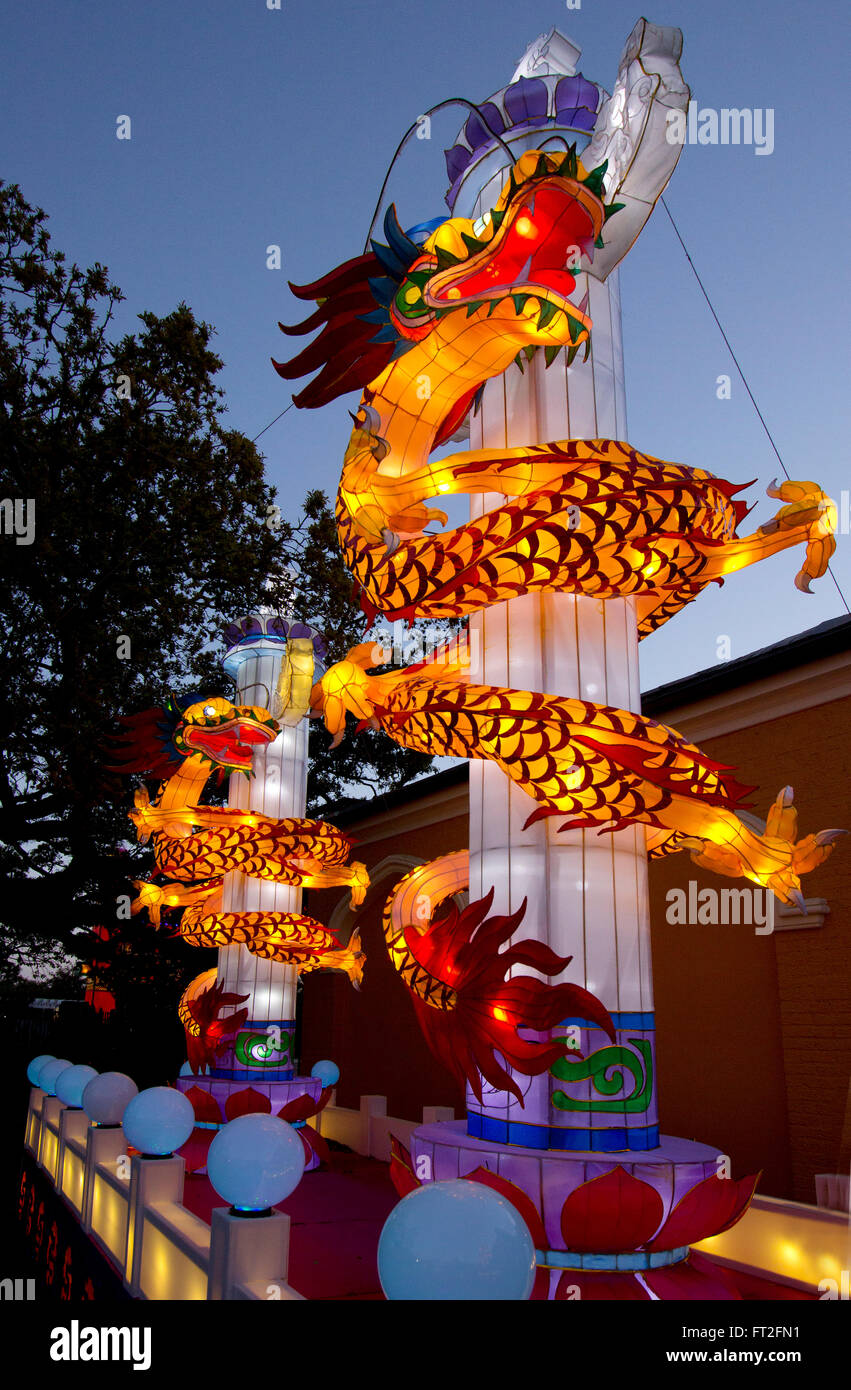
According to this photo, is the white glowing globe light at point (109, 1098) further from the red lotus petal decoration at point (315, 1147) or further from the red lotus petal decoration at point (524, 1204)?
the red lotus petal decoration at point (524, 1204)

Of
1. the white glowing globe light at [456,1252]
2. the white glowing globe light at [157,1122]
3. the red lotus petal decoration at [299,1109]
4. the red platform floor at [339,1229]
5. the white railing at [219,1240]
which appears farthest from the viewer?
the red lotus petal decoration at [299,1109]

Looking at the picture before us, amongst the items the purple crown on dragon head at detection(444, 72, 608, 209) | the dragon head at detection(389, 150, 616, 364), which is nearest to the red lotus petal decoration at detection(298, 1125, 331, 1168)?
the dragon head at detection(389, 150, 616, 364)

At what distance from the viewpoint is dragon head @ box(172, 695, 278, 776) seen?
706cm

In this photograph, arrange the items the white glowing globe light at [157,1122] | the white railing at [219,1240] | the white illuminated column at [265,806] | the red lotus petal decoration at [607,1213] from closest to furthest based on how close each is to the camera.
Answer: the red lotus petal decoration at [607,1213] < the white railing at [219,1240] < the white glowing globe light at [157,1122] < the white illuminated column at [265,806]

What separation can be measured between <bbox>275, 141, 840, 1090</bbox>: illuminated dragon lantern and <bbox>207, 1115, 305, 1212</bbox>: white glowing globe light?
0.63 metres

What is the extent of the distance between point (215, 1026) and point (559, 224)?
19.5 ft

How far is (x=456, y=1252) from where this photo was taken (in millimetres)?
1859

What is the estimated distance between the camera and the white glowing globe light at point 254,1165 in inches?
121

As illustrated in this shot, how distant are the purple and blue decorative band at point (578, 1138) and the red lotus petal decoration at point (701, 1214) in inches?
9.1

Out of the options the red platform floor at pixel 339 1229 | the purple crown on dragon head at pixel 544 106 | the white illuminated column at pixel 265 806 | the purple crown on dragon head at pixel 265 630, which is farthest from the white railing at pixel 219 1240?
the purple crown on dragon head at pixel 544 106

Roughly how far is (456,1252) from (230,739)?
5.52 m

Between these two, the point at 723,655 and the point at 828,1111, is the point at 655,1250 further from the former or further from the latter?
the point at 828,1111

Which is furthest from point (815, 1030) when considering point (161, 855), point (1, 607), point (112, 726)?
point (1, 607)

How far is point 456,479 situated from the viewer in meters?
3.47
